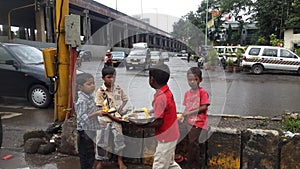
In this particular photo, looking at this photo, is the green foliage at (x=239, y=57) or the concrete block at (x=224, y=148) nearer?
the concrete block at (x=224, y=148)

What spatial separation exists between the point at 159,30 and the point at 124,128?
1.40 m

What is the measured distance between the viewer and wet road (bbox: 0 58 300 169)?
374cm

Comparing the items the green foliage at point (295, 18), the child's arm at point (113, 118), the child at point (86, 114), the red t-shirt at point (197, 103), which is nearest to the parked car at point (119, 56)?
the child at point (86, 114)

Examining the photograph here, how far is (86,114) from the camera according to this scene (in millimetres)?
2949

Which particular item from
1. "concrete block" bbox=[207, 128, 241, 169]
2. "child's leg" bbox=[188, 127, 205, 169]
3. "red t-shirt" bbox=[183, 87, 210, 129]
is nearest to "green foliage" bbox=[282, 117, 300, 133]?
"concrete block" bbox=[207, 128, 241, 169]

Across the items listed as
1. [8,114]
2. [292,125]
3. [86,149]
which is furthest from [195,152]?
[8,114]

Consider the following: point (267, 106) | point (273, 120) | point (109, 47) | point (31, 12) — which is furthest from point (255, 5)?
point (109, 47)

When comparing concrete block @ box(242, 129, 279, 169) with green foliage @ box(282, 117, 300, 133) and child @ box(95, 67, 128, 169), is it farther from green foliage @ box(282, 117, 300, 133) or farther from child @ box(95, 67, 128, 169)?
child @ box(95, 67, 128, 169)

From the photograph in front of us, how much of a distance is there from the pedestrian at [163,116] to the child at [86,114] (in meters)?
0.67

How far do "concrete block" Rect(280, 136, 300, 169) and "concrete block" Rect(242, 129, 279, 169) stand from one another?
65 mm

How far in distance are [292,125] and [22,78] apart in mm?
6009

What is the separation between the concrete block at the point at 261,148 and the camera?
3.08 m

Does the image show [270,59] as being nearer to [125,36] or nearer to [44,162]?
[125,36]

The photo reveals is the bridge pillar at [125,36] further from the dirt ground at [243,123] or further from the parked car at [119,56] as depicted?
the dirt ground at [243,123]
